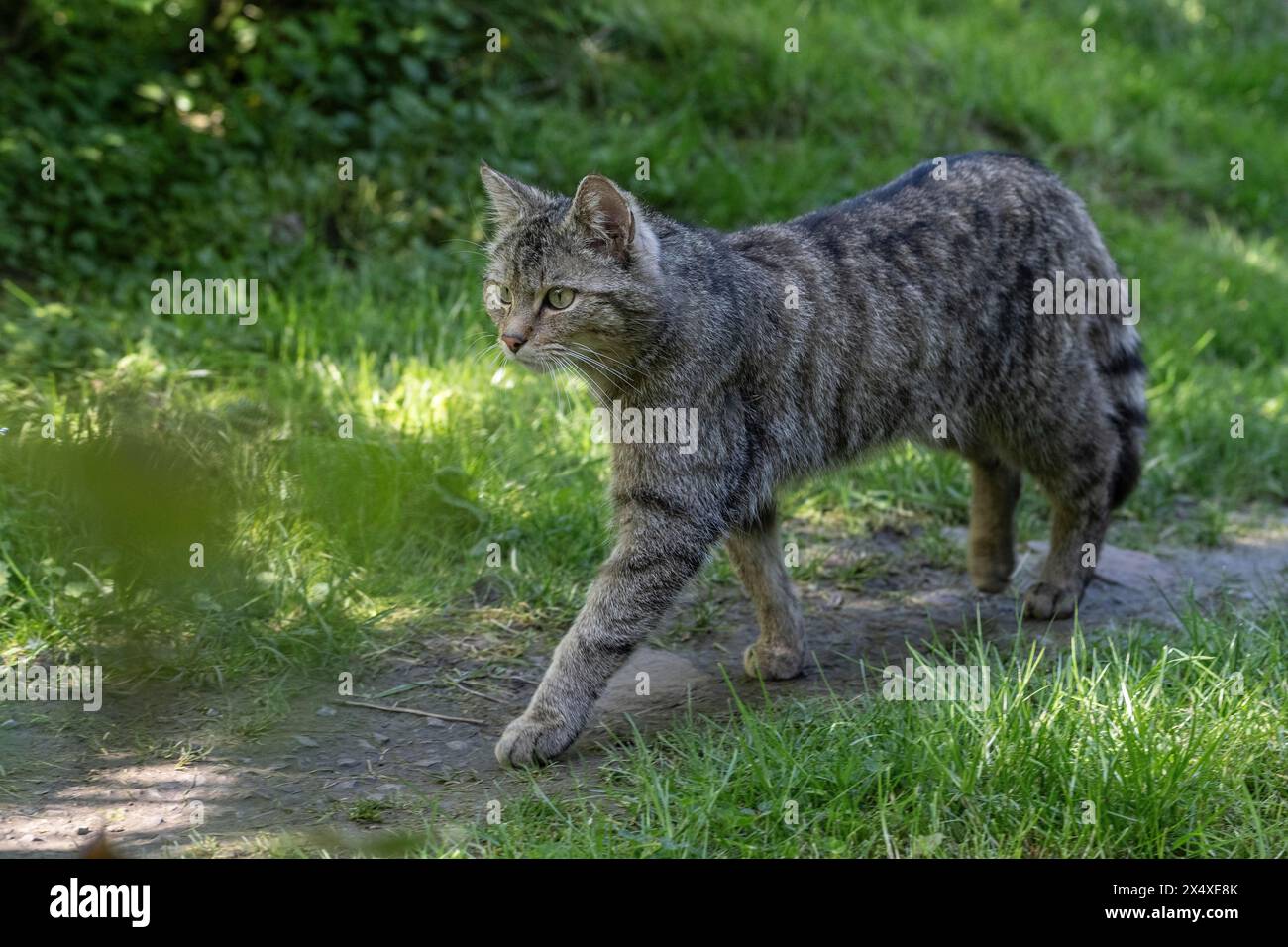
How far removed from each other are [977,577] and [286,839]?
3060 millimetres

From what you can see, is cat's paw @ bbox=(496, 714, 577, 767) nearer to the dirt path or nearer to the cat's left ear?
the dirt path

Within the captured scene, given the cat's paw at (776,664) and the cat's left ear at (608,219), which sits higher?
the cat's left ear at (608,219)

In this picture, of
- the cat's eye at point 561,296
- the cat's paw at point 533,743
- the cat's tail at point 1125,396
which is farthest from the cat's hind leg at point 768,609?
the cat's tail at point 1125,396

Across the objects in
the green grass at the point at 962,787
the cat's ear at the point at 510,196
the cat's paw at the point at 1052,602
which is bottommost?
the green grass at the point at 962,787

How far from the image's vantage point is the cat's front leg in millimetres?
4184

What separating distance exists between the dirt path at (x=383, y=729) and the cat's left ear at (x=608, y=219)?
57.5 inches

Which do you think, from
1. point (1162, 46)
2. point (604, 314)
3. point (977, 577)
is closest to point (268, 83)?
point (604, 314)

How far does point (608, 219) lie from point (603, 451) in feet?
6.02

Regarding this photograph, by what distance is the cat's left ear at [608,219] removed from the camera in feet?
14.3

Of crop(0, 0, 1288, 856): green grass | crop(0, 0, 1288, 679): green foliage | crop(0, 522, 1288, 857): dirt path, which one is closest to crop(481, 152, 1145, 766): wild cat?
crop(0, 522, 1288, 857): dirt path

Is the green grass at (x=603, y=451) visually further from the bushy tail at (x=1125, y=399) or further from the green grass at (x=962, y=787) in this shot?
the bushy tail at (x=1125, y=399)

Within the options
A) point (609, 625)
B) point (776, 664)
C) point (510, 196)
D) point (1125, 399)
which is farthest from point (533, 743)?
point (1125, 399)

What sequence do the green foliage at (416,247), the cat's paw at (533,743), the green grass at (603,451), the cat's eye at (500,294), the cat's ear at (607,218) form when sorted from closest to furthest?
the green grass at (603,451) → the cat's paw at (533,743) → the cat's ear at (607,218) → the cat's eye at (500,294) → the green foliage at (416,247)

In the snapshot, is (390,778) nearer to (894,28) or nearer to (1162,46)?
(894,28)
